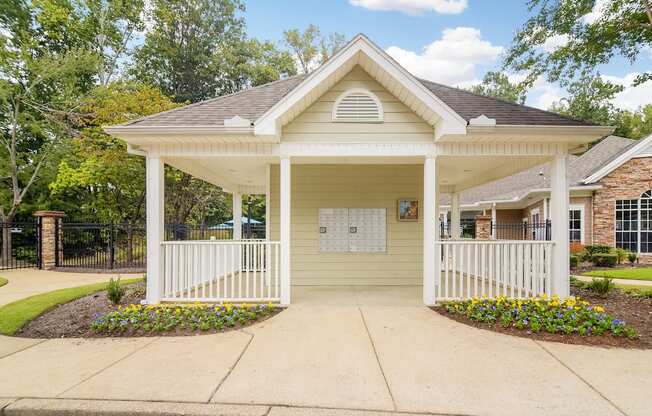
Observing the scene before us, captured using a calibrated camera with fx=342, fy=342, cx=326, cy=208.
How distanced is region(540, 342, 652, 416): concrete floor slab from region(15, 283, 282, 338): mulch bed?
414 cm

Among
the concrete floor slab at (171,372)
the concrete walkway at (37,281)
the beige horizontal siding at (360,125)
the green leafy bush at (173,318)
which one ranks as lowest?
the concrete walkway at (37,281)

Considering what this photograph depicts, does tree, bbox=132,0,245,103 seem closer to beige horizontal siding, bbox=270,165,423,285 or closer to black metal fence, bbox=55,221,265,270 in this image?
black metal fence, bbox=55,221,265,270

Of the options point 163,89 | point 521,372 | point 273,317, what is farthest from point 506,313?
point 163,89

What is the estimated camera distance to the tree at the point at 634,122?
27.2 m

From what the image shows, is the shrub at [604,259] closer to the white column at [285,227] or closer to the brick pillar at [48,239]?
the white column at [285,227]

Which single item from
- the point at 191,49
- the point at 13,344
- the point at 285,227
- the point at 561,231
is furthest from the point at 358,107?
the point at 191,49

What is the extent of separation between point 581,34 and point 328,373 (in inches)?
Answer: 359

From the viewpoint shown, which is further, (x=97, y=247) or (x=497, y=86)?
(x=497, y=86)

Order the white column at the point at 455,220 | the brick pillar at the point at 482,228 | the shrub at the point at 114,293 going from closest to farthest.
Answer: the shrub at the point at 114,293
the white column at the point at 455,220
the brick pillar at the point at 482,228

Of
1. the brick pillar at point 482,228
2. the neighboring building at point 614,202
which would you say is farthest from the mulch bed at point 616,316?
the brick pillar at point 482,228

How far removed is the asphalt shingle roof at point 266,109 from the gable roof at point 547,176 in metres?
7.64

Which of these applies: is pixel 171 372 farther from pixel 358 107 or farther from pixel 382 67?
pixel 382 67

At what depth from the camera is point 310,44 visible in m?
25.2

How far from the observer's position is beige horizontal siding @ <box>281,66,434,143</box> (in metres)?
6.19
